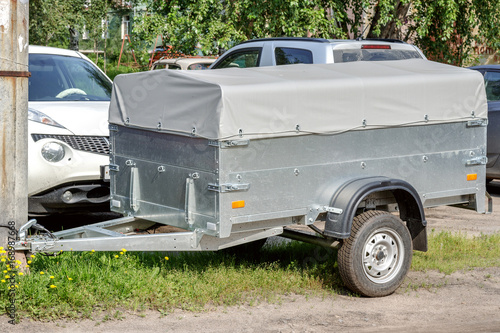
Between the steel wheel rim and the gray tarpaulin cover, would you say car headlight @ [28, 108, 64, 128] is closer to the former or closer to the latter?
the gray tarpaulin cover

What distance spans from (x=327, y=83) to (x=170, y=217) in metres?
1.63

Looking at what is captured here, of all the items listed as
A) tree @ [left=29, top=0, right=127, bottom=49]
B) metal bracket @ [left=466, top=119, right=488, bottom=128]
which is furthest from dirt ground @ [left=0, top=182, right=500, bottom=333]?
tree @ [left=29, top=0, right=127, bottom=49]

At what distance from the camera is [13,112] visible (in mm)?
6148

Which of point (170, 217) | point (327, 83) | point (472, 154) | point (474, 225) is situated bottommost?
point (474, 225)

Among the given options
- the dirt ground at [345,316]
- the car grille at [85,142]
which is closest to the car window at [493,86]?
the dirt ground at [345,316]

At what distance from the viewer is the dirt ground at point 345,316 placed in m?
5.64

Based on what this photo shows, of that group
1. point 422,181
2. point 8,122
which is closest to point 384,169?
point 422,181

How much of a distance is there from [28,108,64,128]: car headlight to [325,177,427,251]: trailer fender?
3355mm

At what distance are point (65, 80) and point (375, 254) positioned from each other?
15.7 ft

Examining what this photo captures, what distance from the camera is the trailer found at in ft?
18.9

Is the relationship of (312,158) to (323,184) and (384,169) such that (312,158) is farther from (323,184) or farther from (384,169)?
(384,169)

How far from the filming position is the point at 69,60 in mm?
9906

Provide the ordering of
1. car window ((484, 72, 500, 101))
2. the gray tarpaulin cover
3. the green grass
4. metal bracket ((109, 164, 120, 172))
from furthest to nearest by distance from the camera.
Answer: car window ((484, 72, 500, 101)) → metal bracket ((109, 164, 120, 172)) → the green grass → the gray tarpaulin cover

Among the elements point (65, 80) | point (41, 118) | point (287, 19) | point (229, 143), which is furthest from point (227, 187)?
point (287, 19)
